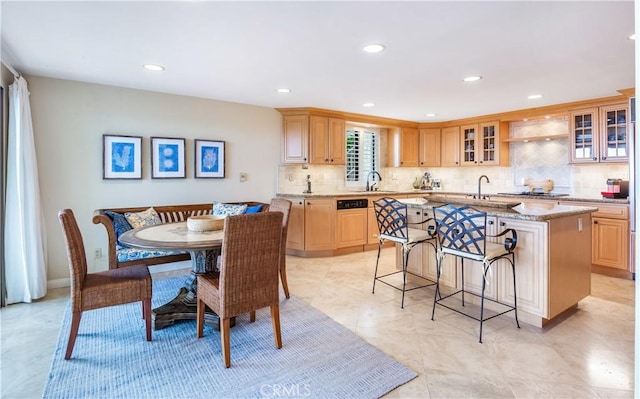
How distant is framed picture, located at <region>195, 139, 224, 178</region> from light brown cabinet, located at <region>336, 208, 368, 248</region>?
1793 mm

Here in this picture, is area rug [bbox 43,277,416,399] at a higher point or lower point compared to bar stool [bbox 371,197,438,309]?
lower

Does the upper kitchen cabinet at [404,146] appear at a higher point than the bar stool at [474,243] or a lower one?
higher

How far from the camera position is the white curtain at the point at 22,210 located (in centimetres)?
302

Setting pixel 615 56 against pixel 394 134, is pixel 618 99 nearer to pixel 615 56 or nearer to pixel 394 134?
pixel 615 56

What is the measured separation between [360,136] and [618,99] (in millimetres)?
3525

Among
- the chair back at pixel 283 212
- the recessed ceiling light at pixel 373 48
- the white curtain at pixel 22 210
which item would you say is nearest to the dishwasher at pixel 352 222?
the chair back at pixel 283 212

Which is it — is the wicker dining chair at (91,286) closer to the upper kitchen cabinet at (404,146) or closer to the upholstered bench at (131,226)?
the upholstered bench at (131,226)

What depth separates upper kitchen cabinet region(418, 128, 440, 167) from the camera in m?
6.32

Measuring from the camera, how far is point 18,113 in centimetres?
302

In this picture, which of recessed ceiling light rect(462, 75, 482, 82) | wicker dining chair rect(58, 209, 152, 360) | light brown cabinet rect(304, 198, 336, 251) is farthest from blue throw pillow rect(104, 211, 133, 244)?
recessed ceiling light rect(462, 75, 482, 82)

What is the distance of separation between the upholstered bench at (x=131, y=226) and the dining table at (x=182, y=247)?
20 cm

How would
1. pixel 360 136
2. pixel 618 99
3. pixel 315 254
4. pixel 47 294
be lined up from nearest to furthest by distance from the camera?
pixel 47 294, pixel 618 99, pixel 315 254, pixel 360 136

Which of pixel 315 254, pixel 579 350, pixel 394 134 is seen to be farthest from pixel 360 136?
pixel 579 350

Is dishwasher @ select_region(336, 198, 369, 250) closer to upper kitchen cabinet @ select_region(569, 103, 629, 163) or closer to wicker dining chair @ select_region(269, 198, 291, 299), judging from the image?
wicker dining chair @ select_region(269, 198, 291, 299)
